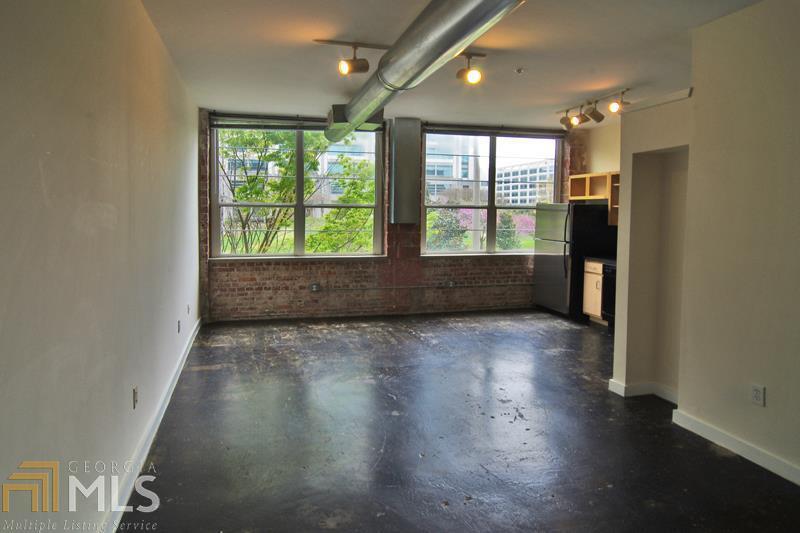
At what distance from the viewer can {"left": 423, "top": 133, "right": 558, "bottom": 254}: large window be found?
7801 millimetres

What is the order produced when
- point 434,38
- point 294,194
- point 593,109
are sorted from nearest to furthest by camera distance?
point 434,38 < point 593,109 < point 294,194

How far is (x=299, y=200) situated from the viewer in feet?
23.7

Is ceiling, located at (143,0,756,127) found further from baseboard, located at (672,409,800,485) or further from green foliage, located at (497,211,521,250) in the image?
baseboard, located at (672,409,800,485)

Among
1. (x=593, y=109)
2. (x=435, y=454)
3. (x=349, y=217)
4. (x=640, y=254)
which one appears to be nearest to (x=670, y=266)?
(x=640, y=254)

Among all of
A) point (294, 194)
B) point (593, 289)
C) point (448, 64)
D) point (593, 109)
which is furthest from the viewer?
point (294, 194)

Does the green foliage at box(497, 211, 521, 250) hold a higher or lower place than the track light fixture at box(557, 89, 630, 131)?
lower

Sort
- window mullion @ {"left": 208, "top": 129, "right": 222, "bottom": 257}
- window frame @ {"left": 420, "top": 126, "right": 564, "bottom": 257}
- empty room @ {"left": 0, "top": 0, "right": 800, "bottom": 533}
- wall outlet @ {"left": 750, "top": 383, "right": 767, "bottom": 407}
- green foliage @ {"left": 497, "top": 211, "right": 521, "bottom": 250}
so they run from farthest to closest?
green foliage @ {"left": 497, "top": 211, "right": 521, "bottom": 250}
window frame @ {"left": 420, "top": 126, "right": 564, "bottom": 257}
window mullion @ {"left": 208, "top": 129, "right": 222, "bottom": 257}
wall outlet @ {"left": 750, "top": 383, "right": 767, "bottom": 407}
empty room @ {"left": 0, "top": 0, "right": 800, "bottom": 533}

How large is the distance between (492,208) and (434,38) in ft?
18.2

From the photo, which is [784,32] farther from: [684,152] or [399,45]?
[399,45]

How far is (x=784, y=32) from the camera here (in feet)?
9.60

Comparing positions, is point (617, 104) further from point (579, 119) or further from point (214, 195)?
point (214, 195)

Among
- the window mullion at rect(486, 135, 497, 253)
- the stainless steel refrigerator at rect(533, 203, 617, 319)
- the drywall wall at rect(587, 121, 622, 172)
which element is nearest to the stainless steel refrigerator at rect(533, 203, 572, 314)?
the stainless steel refrigerator at rect(533, 203, 617, 319)

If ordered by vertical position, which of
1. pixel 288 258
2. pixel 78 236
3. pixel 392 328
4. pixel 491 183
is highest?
pixel 491 183

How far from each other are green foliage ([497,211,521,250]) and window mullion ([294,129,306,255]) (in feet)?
9.78
